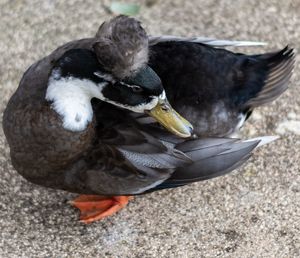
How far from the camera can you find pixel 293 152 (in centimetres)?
424

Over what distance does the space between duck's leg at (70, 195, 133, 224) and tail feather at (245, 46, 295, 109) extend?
89cm

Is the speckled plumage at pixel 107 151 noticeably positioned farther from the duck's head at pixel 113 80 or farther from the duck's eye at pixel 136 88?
the duck's eye at pixel 136 88

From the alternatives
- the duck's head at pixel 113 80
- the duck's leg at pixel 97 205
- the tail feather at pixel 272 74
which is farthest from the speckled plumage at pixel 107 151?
the tail feather at pixel 272 74

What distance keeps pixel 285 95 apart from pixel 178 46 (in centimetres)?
111

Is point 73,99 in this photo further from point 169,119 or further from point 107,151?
point 169,119

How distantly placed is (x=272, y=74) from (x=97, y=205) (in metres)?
1.23

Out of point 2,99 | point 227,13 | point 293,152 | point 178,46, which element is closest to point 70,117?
point 178,46

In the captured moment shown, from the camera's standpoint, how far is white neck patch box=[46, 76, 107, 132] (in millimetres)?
3299

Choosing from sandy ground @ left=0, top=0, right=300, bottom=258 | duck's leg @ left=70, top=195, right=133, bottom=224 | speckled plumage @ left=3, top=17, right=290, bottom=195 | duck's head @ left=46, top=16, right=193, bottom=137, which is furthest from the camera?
duck's leg @ left=70, top=195, right=133, bottom=224

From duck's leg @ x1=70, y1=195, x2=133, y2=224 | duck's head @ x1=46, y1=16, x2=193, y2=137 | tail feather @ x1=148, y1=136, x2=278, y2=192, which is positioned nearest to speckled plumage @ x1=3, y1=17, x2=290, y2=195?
tail feather @ x1=148, y1=136, x2=278, y2=192

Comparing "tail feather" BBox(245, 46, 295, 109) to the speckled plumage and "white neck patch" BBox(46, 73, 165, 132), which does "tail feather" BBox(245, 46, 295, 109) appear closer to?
the speckled plumage

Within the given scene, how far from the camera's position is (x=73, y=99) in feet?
11.1

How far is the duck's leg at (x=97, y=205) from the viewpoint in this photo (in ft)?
12.6

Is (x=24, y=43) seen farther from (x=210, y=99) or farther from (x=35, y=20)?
(x=210, y=99)
